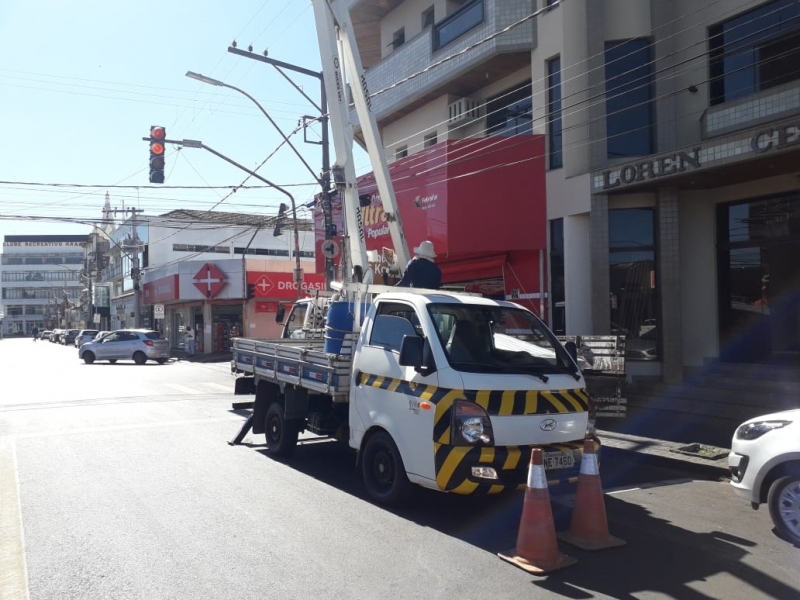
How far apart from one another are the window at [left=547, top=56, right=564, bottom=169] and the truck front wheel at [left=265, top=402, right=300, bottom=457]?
28.2ft

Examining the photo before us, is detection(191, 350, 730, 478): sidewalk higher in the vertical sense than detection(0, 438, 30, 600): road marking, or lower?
lower

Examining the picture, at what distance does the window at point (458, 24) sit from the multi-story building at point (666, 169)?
1.50ft

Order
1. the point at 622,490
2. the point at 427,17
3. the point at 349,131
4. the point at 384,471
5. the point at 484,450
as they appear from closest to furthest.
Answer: the point at 484,450, the point at 384,471, the point at 622,490, the point at 349,131, the point at 427,17

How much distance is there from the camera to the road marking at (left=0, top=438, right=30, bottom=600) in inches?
191

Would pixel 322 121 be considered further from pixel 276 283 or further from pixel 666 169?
pixel 276 283

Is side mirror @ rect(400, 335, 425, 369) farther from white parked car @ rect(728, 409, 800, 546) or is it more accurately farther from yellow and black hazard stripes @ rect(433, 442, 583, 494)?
white parked car @ rect(728, 409, 800, 546)

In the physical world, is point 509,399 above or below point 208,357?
above

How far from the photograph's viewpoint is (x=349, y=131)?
10945mm

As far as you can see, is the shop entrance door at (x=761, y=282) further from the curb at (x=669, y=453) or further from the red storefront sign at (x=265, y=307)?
the red storefront sign at (x=265, y=307)

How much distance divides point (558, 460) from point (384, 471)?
5.64ft

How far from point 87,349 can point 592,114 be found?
26336 mm

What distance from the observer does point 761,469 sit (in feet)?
19.3

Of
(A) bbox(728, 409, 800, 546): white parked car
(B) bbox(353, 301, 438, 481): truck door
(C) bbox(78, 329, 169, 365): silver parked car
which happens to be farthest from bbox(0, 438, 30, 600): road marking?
(C) bbox(78, 329, 169, 365): silver parked car

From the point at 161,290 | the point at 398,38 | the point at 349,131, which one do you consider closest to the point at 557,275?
the point at 349,131
